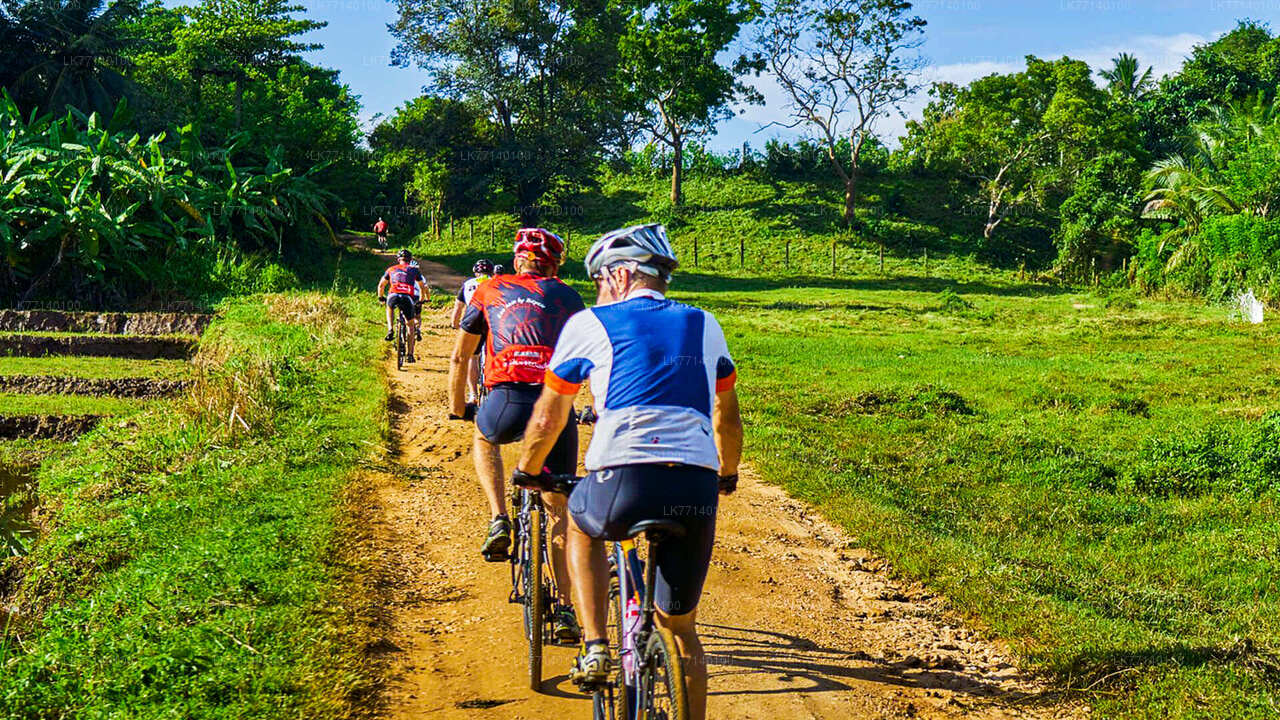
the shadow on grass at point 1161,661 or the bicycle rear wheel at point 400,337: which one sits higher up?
the bicycle rear wheel at point 400,337

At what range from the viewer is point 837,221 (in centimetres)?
4694

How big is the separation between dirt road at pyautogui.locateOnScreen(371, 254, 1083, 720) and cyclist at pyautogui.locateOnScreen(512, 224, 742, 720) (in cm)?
175

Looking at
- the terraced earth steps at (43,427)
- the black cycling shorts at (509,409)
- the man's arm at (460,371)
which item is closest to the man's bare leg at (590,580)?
the black cycling shorts at (509,409)

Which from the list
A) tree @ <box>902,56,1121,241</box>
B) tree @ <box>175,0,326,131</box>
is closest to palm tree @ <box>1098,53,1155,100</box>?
tree @ <box>902,56,1121,241</box>

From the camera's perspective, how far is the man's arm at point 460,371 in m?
6.05

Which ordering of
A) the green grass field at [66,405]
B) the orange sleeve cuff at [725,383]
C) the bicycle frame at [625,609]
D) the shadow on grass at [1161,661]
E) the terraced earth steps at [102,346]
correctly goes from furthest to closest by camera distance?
the terraced earth steps at [102,346], the green grass field at [66,405], the shadow on grass at [1161,661], the orange sleeve cuff at [725,383], the bicycle frame at [625,609]

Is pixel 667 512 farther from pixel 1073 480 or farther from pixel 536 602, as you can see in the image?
pixel 1073 480

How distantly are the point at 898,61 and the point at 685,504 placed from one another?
1683 inches

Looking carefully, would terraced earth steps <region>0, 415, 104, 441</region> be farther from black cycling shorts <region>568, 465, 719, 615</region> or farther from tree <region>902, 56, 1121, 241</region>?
tree <region>902, 56, 1121, 241</region>

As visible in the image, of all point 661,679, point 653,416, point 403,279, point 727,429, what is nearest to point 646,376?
point 653,416

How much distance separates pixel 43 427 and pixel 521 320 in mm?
11967

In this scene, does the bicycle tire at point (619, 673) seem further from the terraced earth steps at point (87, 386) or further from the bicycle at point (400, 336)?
the terraced earth steps at point (87, 386)

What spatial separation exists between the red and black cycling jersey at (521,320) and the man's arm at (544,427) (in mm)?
1645

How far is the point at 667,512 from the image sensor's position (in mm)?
3684
